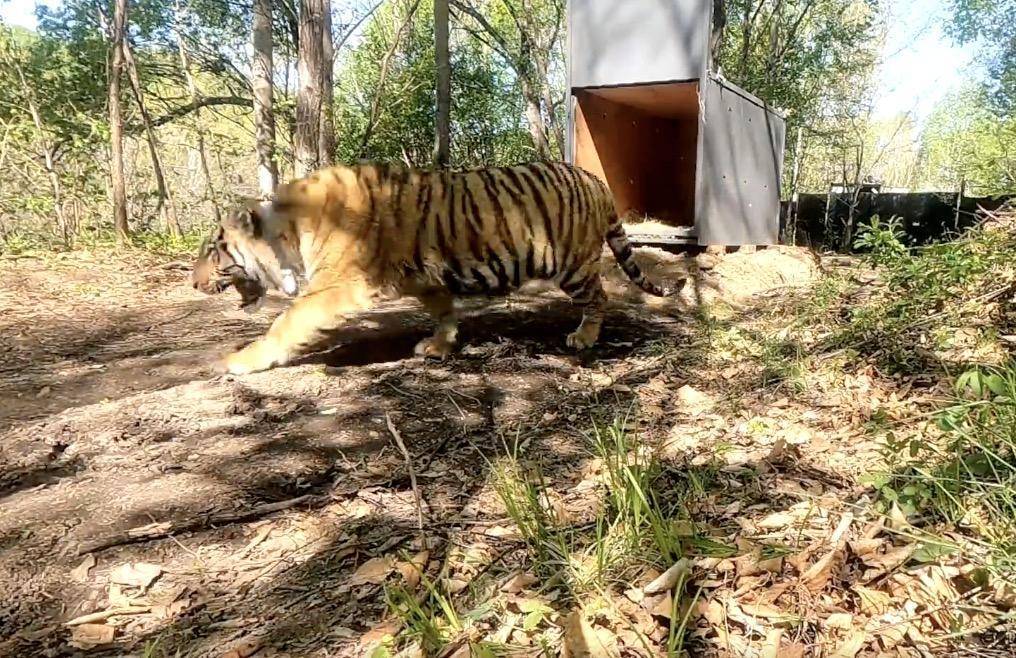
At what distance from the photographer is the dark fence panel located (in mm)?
10594

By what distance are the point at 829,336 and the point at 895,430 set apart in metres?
1.42

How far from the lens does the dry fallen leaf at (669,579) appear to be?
5.30ft

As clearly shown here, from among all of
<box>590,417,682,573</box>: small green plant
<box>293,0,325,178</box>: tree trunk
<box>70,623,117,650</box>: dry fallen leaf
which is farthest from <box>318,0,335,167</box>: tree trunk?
<box>590,417,682,573</box>: small green plant

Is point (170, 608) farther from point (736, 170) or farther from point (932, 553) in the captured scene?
point (736, 170)

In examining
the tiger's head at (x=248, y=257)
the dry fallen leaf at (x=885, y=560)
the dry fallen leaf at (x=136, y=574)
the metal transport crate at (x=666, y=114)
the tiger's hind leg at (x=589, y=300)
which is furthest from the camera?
the metal transport crate at (x=666, y=114)

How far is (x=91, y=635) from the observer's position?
69.3 inches

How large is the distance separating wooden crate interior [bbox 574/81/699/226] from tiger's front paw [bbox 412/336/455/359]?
350cm

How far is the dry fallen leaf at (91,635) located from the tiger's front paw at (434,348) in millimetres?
2809

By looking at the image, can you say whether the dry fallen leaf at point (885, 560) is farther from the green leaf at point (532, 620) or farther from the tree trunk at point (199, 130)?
the tree trunk at point (199, 130)

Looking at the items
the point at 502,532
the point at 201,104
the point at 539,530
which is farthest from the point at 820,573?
the point at 201,104

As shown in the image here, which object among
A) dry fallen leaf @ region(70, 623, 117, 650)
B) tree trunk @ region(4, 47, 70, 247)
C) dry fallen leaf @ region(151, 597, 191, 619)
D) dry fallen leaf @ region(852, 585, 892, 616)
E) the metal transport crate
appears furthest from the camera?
tree trunk @ region(4, 47, 70, 247)

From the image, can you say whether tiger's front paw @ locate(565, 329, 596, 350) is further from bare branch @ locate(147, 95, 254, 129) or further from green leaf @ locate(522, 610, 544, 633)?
bare branch @ locate(147, 95, 254, 129)

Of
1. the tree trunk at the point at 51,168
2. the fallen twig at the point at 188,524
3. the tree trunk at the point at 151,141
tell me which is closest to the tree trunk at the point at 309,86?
the tree trunk at the point at 151,141

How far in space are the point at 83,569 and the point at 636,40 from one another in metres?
6.52
